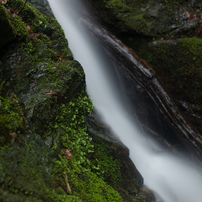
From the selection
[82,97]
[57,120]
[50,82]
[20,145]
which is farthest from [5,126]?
[82,97]

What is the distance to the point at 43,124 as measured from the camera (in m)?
2.96

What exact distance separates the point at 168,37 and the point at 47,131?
217 inches

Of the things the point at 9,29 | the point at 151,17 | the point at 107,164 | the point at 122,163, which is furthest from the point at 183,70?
the point at 9,29

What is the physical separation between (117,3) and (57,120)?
5.56 metres

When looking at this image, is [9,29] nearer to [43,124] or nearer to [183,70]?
[43,124]

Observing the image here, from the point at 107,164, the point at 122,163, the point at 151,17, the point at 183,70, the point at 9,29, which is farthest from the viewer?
the point at 151,17

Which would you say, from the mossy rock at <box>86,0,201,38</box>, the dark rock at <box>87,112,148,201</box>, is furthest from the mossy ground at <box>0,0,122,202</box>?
the mossy rock at <box>86,0,201,38</box>

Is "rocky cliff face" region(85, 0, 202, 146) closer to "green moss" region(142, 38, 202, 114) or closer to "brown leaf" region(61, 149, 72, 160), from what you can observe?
"green moss" region(142, 38, 202, 114)

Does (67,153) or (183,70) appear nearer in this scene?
(67,153)

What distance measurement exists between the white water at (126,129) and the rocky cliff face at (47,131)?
1567 mm

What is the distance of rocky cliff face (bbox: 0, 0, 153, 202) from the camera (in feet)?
6.30

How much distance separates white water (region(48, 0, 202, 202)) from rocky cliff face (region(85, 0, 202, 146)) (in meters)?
1.30

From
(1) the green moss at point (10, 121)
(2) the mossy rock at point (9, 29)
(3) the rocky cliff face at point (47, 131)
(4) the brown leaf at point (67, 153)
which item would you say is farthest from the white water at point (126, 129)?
(1) the green moss at point (10, 121)

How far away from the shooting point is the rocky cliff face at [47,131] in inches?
75.6
